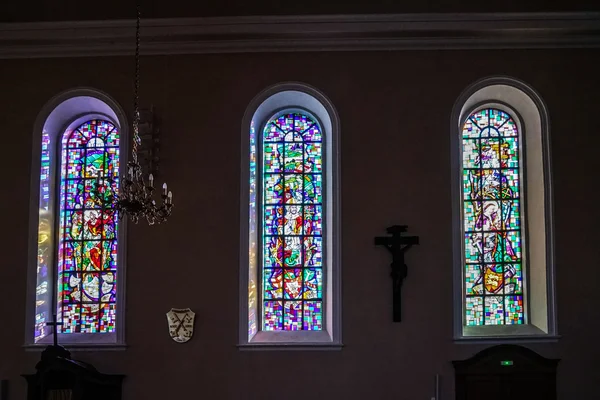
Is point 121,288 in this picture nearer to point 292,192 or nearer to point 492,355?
point 292,192

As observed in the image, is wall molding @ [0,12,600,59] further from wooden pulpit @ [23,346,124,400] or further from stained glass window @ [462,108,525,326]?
wooden pulpit @ [23,346,124,400]

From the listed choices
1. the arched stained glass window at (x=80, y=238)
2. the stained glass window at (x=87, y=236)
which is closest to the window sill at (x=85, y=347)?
the arched stained glass window at (x=80, y=238)

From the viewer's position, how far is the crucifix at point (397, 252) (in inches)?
297

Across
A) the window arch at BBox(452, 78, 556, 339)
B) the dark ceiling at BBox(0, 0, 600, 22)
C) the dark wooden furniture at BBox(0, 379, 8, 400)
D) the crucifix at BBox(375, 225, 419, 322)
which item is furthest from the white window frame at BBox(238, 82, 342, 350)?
the dark wooden furniture at BBox(0, 379, 8, 400)

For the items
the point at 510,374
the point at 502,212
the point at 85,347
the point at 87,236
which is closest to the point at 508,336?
the point at 510,374

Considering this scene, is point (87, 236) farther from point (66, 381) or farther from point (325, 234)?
point (325, 234)

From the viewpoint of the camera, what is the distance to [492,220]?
8.12m

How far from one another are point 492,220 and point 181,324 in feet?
13.4

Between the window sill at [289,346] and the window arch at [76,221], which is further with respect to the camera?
the window arch at [76,221]

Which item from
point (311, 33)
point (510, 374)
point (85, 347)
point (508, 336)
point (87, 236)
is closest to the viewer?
point (510, 374)

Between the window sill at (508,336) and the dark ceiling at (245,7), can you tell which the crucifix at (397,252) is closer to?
the window sill at (508,336)

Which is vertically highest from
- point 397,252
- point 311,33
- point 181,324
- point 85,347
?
point 311,33

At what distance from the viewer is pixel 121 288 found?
25.2 feet

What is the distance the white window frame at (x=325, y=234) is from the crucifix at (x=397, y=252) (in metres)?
0.60
